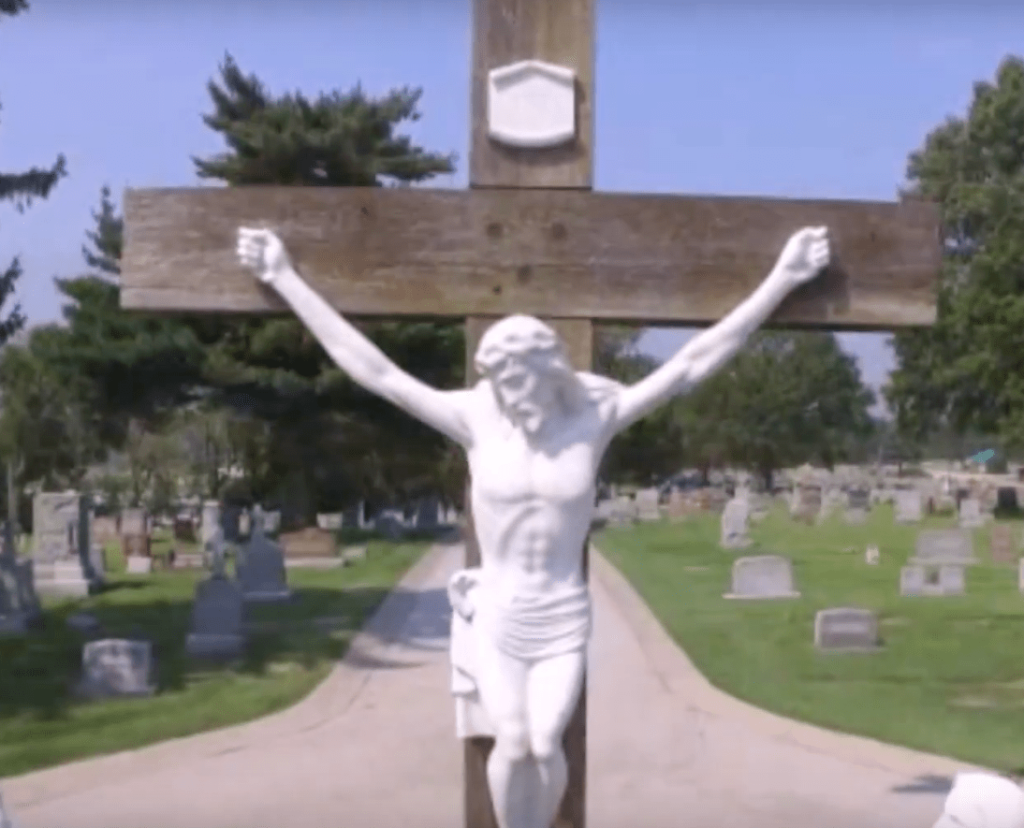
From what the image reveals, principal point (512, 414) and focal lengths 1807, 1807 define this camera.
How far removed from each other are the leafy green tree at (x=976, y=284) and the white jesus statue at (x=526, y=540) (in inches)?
1605

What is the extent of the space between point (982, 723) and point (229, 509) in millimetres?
32034

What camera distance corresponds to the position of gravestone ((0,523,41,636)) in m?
19.2

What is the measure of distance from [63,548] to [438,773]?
1488 centimetres

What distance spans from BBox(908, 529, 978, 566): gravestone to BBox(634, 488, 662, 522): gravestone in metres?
19.7

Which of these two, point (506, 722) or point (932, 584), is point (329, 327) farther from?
point (932, 584)

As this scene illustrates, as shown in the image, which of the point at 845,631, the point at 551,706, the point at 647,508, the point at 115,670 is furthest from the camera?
the point at 647,508

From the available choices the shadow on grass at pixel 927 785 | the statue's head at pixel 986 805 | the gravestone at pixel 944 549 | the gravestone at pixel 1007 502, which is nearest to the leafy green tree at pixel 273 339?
the gravestone at pixel 944 549

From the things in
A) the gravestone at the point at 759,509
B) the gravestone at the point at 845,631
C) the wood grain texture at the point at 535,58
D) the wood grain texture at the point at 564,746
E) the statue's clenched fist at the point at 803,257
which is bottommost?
the gravestone at the point at 759,509

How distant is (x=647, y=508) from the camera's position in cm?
4950

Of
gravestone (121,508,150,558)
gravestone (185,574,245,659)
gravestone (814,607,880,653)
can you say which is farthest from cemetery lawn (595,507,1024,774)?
gravestone (121,508,150,558)

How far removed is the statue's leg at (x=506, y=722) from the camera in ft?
16.8

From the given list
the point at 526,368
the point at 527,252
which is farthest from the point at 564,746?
the point at 527,252

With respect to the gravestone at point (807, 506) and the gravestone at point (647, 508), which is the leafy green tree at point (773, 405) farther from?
the gravestone at point (807, 506)

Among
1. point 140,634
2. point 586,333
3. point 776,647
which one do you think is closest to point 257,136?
point 140,634
